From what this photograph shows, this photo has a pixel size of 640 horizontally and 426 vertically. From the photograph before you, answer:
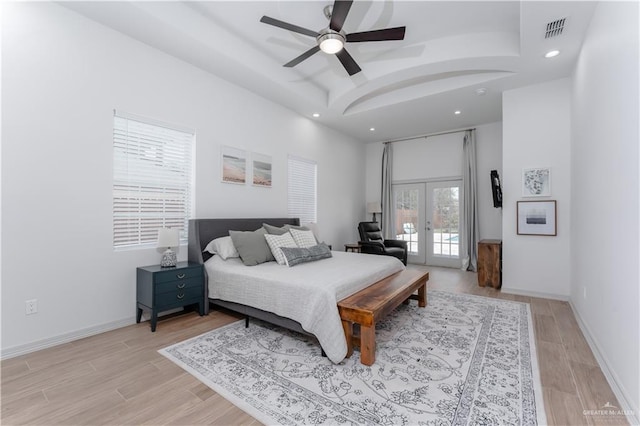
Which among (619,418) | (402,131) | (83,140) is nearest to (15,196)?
(83,140)

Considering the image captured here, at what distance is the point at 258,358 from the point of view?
2.37 meters

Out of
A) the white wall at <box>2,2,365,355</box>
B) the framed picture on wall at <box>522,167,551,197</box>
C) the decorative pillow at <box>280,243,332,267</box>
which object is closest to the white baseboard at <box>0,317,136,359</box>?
the white wall at <box>2,2,365,355</box>

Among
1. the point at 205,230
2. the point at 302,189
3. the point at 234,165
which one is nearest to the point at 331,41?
the point at 234,165

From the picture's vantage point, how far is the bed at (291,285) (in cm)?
234

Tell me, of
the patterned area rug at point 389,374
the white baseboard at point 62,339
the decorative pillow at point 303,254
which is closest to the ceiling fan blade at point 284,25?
the decorative pillow at point 303,254

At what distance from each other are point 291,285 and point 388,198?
498 cm

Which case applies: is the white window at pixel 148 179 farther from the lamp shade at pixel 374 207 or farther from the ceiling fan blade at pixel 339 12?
the lamp shade at pixel 374 207

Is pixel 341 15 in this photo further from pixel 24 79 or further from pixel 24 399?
pixel 24 399

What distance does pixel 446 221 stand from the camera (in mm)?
6477

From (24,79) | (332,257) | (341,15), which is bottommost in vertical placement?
(332,257)

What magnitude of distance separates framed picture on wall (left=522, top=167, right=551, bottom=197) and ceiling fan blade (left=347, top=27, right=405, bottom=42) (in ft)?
9.52

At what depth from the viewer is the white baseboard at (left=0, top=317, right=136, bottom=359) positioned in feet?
7.75

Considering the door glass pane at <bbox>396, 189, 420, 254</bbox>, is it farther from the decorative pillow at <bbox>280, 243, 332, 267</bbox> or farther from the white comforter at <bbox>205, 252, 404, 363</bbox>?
the decorative pillow at <bbox>280, 243, 332, 267</bbox>

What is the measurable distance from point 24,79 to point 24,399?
8.13ft
